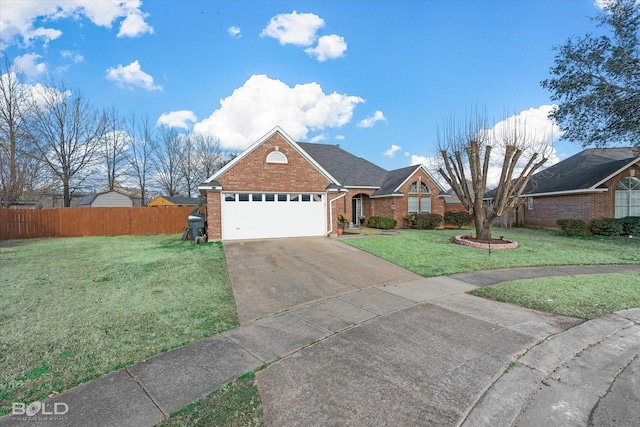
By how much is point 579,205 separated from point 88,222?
29.9 m

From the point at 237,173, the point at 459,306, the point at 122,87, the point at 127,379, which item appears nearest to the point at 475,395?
the point at 459,306

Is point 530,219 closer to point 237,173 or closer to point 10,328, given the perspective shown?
point 237,173

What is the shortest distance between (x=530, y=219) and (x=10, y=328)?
26748 millimetres

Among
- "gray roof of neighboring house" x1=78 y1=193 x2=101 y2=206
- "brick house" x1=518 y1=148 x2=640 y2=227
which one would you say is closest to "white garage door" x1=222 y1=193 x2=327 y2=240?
"brick house" x1=518 y1=148 x2=640 y2=227

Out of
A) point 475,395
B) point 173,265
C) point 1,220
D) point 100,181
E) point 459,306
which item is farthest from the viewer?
point 100,181

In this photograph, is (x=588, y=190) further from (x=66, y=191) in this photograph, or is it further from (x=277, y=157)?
(x=66, y=191)

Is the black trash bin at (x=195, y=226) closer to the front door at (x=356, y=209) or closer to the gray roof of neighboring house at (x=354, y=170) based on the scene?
the gray roof of neighboring house at (x=354, y=170)

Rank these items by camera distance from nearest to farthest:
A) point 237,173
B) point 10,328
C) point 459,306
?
point 10,328
point 459,306
point 237,173

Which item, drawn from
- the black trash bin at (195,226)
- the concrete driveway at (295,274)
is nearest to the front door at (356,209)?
the concrete driveway at (295,274)

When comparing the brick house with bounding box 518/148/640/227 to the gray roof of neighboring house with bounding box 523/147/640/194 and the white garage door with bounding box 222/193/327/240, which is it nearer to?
the gray roof of neighboring house with bounding box 523/147/640/194

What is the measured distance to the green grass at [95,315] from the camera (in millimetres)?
3480

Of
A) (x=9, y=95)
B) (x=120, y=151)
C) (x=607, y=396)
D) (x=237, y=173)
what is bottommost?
(x=607, y=396)

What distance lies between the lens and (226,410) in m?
2.68

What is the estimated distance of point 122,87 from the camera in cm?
1869
